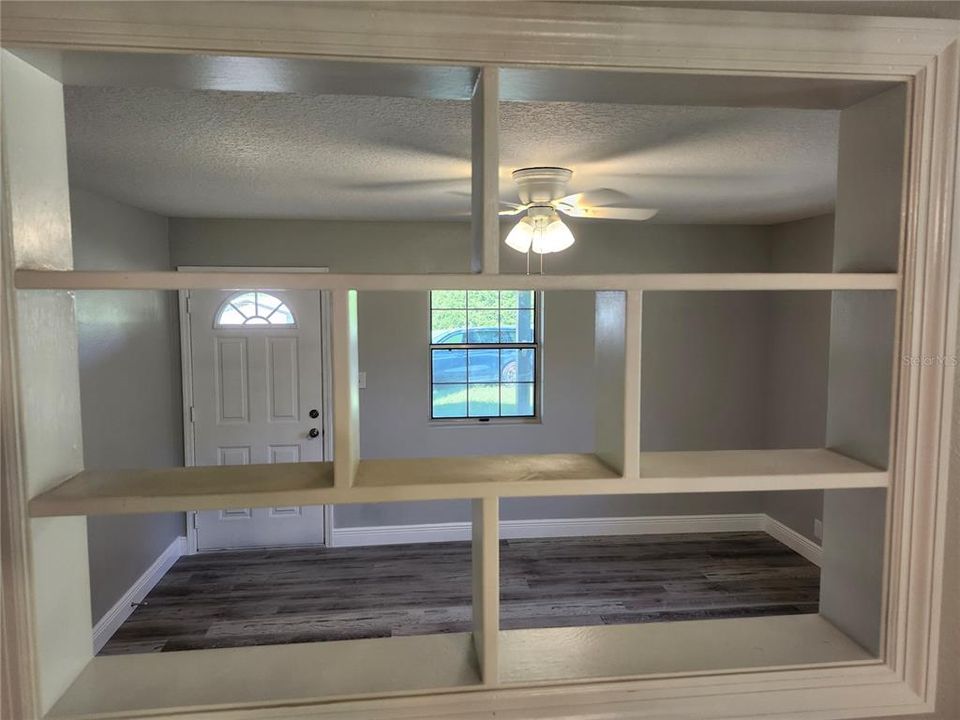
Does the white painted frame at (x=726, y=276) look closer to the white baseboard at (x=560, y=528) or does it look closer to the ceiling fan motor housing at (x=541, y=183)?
the ceiling fan motor housing at (x=541, y=183)

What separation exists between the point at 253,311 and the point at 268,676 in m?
3.87

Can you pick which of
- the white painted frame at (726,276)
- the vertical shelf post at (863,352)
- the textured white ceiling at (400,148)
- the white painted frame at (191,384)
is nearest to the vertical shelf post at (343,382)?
the white painted frame at (726,276)

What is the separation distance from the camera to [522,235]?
275 centimetres

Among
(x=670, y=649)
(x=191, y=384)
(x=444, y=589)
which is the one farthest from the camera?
(x=191, y=384)

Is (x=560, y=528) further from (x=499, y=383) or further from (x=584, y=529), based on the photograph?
(x=499, y=383)

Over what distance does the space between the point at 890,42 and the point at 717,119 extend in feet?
3.49

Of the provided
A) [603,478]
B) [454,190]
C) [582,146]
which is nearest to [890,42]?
[603,478]

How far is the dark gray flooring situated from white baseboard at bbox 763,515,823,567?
0.07 meters

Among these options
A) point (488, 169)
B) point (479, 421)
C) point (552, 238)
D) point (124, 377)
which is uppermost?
point (552, 238)

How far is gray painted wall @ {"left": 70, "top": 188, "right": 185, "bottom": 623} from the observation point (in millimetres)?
3201

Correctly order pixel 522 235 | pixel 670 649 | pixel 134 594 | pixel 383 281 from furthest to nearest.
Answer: pixel 134 594
pixel 522 235
pixel 670 649
pixel 383 281

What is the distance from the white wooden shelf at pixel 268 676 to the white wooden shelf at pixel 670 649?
0.33 feet

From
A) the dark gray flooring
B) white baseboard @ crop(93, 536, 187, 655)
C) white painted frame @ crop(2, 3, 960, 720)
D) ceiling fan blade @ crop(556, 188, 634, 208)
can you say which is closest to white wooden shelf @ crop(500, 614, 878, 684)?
white painted frame @ crop(2, 3, 960, 720)

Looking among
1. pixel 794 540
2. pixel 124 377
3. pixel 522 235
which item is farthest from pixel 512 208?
pixel 794 540
